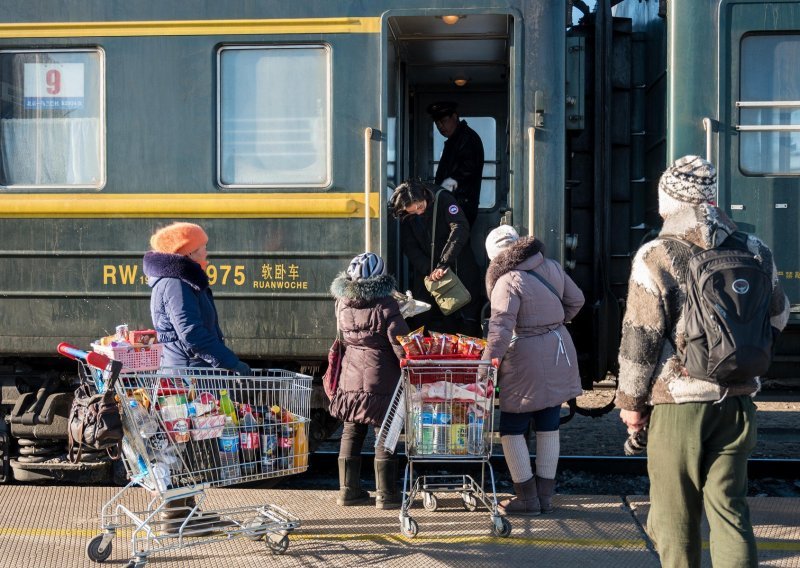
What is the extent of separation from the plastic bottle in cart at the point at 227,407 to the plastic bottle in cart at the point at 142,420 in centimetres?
32

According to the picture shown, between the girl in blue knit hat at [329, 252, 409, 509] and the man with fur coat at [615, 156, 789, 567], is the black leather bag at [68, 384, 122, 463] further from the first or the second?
the man with fur coat at [615, 156, 789, 567]

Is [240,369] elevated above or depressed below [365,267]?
below

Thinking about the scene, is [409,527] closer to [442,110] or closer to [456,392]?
[456,392]

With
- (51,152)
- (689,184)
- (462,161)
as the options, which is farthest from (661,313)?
(51,152)

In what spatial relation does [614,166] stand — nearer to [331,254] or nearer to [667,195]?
[331,254]

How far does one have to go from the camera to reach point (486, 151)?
744 cm

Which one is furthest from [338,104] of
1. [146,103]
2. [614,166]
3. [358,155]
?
[614,166]

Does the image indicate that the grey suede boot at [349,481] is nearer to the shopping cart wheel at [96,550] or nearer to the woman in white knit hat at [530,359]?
the woman in white knit hat at [530,359]

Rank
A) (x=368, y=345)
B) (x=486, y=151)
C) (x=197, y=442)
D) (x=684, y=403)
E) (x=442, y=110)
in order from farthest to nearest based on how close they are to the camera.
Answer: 1. (x=486, y=151)
2. (x=442, y=110)
3. (x=368, y=345)
4. (x=197, y=442)
5. (x=684, y=403)

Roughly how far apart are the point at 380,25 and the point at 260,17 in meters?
0.72

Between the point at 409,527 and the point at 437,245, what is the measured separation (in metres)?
1.84

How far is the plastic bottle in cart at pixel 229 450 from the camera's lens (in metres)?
4.44

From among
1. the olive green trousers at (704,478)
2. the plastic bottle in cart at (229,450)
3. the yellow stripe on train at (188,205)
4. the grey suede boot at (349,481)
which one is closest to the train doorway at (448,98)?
the yellow stripe on train at (188,205)

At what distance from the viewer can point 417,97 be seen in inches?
303
